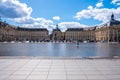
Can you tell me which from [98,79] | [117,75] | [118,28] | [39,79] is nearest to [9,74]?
[39,79]

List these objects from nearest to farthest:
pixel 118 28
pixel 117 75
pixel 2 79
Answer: pixel 2 79 < pixel 117 75 < pixel 118 28

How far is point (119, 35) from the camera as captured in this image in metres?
157

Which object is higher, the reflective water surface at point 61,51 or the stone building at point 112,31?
the stone building at point 112,31

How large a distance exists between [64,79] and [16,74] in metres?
2.46

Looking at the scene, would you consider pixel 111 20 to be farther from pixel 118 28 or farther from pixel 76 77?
pixel 76 77

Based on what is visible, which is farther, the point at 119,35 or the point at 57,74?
the point at 119,35

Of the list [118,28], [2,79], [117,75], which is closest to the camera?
[2,79]

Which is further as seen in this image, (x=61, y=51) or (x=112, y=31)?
(x=112, y=31)

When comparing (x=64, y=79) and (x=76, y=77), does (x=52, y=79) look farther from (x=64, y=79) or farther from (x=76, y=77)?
(x=76, y=77)

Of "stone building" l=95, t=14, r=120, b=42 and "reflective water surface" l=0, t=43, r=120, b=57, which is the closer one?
"reflective water surface" l=0, t=43, r=120, b=57

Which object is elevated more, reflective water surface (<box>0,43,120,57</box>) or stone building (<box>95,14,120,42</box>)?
stone building (<box>95,14,120,42</box>)

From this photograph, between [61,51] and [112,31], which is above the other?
[112,31]

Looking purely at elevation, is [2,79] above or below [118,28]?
below

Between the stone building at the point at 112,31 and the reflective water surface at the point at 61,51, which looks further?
the stone building at the point at 112,31
